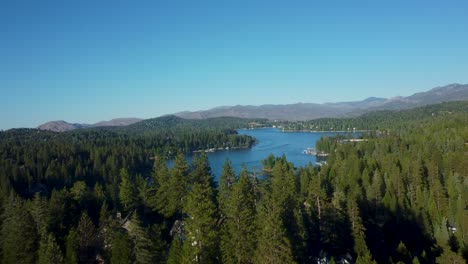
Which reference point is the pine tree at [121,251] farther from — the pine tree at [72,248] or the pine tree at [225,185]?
the pine tree at [225,185]

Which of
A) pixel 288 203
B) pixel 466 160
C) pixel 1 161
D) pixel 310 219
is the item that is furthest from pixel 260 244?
pixel 1 161

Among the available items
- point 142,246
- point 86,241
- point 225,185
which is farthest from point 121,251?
point 225,185

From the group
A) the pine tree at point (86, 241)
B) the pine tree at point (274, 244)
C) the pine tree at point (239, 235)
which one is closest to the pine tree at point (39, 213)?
the pine tree at point (86, 241)

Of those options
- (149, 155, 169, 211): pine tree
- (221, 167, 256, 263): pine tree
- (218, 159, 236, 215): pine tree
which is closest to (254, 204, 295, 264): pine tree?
(221, 167, 256, 263): pine tree

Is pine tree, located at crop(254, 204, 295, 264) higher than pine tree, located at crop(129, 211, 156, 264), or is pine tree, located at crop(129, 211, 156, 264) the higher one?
pine tree, located at crop(254, 204, 295, 264)

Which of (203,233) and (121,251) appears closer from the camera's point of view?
(203,233)

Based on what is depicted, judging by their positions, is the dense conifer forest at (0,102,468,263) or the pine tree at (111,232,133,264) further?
the pine tree at (111,232,133,264)

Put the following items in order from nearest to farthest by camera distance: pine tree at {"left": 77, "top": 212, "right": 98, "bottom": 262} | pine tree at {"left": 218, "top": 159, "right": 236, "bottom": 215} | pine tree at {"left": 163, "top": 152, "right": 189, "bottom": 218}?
pine tree at {"left": 77, "top": 212, "right": 98, "bottom": 262}
pine tree at {"left": 163, "top": 152, "right": 189, "bottom": 218}
pine tree at {"left": 218, "top": 159, "right": 236, "bottom": 215}

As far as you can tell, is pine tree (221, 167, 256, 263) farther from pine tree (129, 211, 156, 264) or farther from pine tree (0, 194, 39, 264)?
pine tree (0, 194, 39, 264)

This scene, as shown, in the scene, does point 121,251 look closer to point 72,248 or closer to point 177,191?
point 72,248

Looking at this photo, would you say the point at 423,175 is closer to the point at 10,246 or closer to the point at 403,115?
the point at 10,246

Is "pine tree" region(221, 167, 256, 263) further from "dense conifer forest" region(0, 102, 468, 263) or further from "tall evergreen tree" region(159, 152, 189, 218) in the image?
"tall evergreen tree" region(159, 152, 189, 218)

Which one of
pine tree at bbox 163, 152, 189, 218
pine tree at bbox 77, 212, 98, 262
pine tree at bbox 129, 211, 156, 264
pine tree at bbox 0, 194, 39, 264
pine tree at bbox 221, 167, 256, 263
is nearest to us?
pine tree at bbox 221, 167, 256, 263

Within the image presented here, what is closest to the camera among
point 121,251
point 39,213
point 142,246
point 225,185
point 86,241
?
point 121,251
